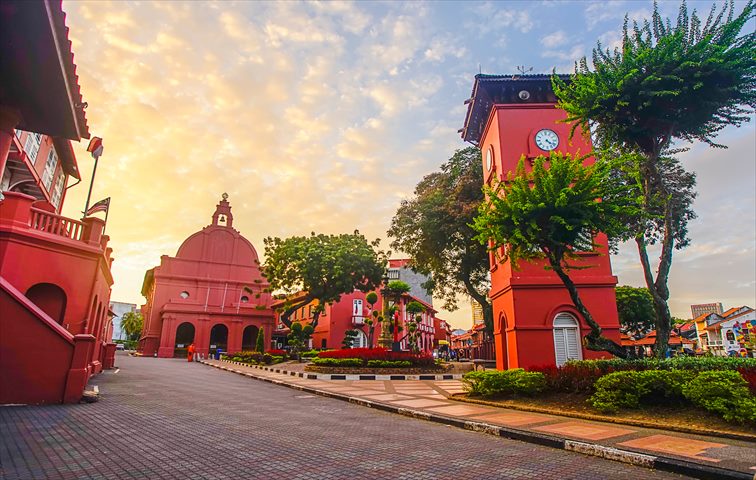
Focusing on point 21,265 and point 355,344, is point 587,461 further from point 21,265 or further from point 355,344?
point 355,344

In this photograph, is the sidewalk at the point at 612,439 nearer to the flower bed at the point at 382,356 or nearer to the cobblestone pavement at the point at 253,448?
the cobblestone pavement at the point at 253,448

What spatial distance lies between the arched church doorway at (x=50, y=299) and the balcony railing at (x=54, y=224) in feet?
5.11

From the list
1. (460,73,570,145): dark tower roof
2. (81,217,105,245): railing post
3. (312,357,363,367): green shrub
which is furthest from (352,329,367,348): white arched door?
(81,217,105,245): railing post

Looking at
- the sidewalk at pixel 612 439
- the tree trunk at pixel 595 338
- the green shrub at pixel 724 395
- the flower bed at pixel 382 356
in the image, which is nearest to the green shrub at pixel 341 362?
the flower bed at pixel 382 356

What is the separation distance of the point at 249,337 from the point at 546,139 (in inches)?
1465

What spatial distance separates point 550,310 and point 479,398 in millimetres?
5544

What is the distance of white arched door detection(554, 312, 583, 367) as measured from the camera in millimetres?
14577

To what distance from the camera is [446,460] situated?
5.31 metres

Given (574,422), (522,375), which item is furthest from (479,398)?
(574,422)

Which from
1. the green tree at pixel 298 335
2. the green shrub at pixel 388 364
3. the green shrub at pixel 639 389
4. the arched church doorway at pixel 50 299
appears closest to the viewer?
the green shrub at pixel 639 389

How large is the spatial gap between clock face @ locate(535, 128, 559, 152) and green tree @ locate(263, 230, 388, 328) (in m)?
17.3

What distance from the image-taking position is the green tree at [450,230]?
24.1 m

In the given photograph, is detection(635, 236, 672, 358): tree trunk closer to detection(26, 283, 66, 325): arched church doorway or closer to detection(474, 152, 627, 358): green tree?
detection(474, 152, 627, 358): green tree

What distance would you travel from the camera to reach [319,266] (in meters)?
30.9
